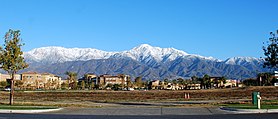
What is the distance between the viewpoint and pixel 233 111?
2608 centimetres

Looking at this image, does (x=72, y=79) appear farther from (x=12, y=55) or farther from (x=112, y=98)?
(x=12, y=55)

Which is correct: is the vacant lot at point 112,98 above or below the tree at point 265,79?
below

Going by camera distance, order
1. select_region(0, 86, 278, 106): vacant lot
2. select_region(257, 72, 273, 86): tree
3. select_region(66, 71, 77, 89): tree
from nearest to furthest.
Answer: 1. select_region(0, 86, 278, 106): vacant lot
2. select_region(257, 72, 273, 86): tree
3. select_region(66, 71, 77, 89): tree

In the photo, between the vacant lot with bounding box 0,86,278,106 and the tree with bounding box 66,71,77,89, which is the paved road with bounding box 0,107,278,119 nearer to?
the vacant lot with bounding box 0,86,278,106

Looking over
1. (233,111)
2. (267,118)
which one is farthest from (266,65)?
(267,118)

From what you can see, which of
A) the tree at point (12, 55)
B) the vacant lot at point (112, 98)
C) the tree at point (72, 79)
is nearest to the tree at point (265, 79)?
the vacant lot at point (112, 98)

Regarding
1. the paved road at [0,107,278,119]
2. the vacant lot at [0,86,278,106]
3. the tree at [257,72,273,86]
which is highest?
the tree at [257,72,273,86]

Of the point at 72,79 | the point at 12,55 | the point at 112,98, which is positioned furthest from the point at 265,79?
the point at 12,55

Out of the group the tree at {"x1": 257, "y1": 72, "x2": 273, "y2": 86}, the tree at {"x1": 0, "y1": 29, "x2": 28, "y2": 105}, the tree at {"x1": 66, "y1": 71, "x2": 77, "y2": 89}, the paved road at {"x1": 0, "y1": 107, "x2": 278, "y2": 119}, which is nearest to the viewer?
the paved road at {"x1": 0, "y1": 107, "x2": 278, "y2": 119}

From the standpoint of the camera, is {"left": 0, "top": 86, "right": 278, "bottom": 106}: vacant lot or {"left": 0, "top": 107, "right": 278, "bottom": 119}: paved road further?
{"left": 0, "top": 86, "right": 278, "bottom": 106}: vacant lot

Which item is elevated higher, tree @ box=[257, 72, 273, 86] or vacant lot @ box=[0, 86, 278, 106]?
tree @ box=[257, 72, 273, 86]

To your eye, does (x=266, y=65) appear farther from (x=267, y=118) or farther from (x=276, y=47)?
(x=267, y=118)

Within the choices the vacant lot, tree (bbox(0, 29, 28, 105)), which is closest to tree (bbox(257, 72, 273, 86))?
the vacant lot

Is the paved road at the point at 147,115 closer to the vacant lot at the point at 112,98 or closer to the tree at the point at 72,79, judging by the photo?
the vacant lot at the point at 112,98
